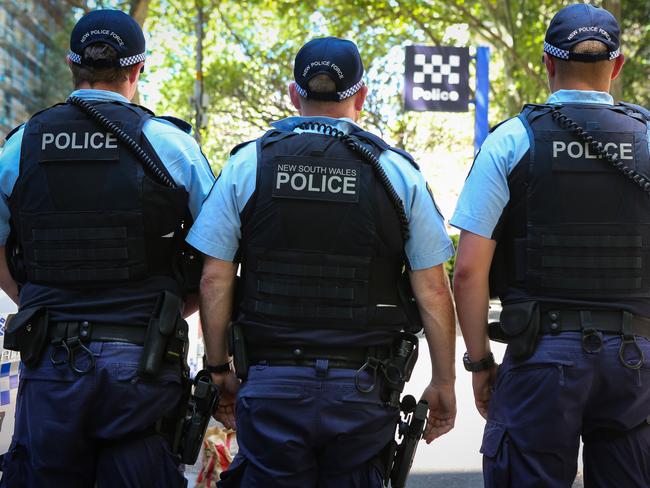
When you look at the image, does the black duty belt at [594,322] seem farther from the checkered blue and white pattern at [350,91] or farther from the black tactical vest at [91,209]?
the black tactical vest at [91,209]

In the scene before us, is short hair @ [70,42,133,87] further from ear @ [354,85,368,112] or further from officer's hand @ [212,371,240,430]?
officer's hand @ [212,371,240,430]

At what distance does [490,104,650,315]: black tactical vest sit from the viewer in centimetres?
330

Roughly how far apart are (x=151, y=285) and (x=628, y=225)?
170 cm

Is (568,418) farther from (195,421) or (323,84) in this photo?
(323,84)

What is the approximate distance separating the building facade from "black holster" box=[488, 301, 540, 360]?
18.6ft

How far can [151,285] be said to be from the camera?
3.35 metres

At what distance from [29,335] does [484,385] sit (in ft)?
5.40

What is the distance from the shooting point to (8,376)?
4.30 m

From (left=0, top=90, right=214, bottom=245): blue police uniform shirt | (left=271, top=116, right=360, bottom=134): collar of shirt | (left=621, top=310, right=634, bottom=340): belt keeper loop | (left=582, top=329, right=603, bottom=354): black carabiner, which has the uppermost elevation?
(left=271, top=116, right=360, bottom=134): collar of shirt

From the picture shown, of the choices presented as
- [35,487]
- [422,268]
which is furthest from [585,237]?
[35,487]

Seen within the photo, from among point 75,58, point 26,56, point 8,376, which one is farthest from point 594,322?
point 26,56

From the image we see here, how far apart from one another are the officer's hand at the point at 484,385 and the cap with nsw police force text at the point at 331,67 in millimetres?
1136

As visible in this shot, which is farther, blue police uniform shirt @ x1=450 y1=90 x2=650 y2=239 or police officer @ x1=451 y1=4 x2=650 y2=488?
blue police uniform shirt @ x1=450 y1=90 x2=650 y2=239

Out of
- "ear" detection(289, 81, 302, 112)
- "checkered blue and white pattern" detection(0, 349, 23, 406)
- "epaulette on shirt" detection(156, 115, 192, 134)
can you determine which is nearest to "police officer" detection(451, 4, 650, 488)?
"ear" detection(289, 81, 302, 112)
